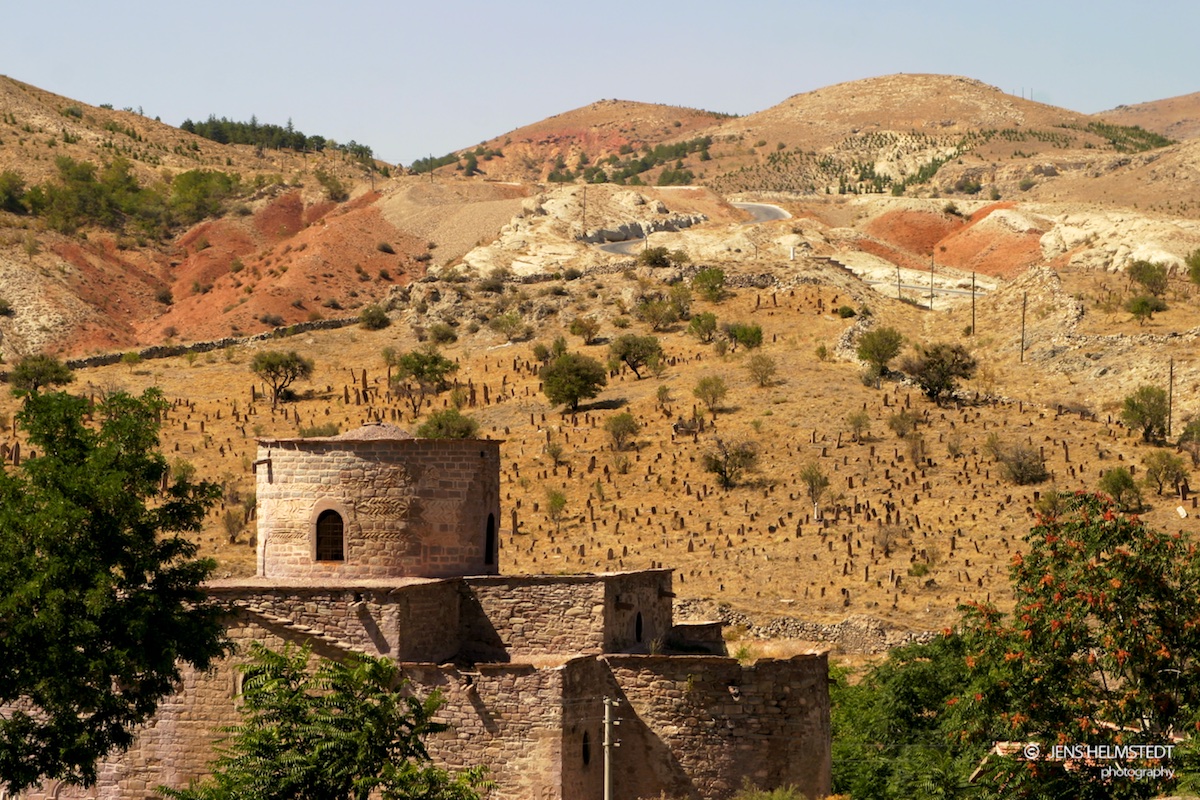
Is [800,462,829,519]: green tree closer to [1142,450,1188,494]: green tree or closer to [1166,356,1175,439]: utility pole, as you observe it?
[1142,450,1188,494]: green tree

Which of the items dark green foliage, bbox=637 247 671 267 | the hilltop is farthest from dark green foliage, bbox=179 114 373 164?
dark green foliage, bbox=637 247 671 267

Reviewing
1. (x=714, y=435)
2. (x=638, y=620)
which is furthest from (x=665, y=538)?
(x=638, y=620)

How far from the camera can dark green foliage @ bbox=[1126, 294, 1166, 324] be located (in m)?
71.1

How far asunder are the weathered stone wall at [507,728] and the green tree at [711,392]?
3677 centimetres

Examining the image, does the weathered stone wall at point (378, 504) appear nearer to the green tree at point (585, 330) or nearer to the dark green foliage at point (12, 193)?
the green tree at point (585, 330)

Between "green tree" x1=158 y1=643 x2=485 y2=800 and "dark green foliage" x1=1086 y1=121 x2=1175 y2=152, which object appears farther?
"dark green foliage" x1=1086 y1=121 x2=1175 y2=152

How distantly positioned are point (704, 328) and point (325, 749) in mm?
52395

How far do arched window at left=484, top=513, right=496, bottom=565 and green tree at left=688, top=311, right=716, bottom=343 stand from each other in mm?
43650

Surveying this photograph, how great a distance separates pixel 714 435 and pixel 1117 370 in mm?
19926

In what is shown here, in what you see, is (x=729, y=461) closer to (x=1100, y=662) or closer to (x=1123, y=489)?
(x=1123, y=489)

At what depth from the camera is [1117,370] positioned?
65438 mm

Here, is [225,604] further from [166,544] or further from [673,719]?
[673,719]

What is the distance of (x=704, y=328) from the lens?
228 ft

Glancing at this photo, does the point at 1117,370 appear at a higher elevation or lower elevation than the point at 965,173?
lower
